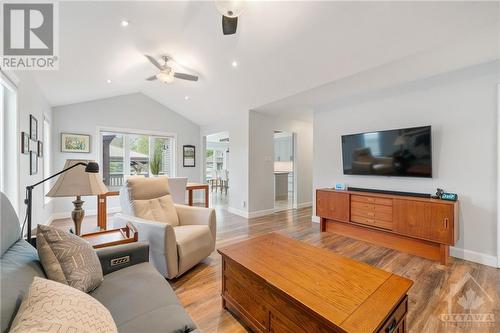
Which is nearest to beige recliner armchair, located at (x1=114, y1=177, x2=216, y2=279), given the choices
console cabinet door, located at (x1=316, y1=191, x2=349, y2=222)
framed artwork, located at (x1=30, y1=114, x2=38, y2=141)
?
framed artwork, located at (x1=30, y1=114, x2=38, y2=141)

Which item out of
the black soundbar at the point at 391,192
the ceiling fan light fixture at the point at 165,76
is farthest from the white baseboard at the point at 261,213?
the ceiling fan light fixture at the point at 165,76

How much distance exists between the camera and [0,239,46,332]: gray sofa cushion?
74cm

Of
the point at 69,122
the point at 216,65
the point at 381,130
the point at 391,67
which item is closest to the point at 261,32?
the point at 216,65

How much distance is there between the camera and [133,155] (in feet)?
18.9

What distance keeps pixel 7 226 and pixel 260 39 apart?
2.81 meters

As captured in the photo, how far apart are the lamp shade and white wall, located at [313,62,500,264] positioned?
147 inches

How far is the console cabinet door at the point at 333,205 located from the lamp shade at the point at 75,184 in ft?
10.5

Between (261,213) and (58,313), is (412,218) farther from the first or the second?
(58,313)

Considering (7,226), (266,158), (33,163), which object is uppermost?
(266,158)

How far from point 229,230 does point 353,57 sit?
316 centimetres

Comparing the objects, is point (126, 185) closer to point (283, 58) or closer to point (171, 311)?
point (171, 311)

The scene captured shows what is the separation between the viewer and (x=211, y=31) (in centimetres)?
270

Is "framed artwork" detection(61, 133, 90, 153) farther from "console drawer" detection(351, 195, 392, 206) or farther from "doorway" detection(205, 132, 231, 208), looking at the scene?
"console drawer" detection(351, 195, 392, 206)

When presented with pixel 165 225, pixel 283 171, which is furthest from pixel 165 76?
pixel 283 171
